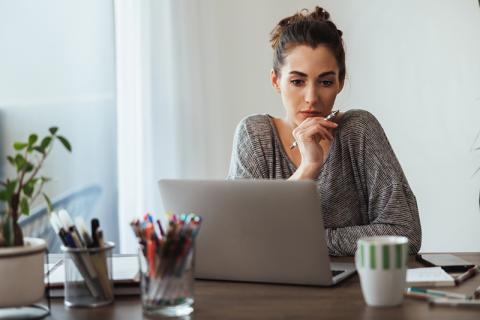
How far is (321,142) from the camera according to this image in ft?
7.07

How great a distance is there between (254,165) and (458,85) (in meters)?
1.44

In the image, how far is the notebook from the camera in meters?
1.38

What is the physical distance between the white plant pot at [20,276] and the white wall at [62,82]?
211 cm

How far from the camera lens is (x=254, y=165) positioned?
213 centimetres

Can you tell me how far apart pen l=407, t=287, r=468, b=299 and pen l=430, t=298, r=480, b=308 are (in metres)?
0.02

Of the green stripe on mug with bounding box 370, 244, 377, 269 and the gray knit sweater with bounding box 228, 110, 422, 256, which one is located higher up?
the gray knit sweater with bounding box 228, 110, 422, 256

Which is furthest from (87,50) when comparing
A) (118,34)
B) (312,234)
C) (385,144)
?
(312,234)

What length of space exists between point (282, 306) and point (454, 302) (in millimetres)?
287

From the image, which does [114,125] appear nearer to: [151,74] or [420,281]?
[151,74]

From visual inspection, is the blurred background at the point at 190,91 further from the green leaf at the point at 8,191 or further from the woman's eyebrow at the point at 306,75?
the green leaf at the point at 8,191

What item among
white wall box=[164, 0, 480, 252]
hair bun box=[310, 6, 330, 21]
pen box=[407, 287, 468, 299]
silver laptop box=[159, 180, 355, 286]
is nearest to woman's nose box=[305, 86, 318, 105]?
hair bun box=[310, 6, 330, 21]

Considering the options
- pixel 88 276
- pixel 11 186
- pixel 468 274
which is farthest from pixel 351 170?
pixel 11 186

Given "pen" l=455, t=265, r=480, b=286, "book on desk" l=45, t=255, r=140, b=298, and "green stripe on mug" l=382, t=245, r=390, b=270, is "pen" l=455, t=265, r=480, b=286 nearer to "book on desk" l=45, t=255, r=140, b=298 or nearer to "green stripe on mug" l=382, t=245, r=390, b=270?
"green stripe on mug" l=382, t=245, r=390, b=270

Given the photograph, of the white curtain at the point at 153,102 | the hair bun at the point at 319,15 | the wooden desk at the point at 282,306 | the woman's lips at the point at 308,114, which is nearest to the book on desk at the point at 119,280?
the wooden desk at the point at 282,306
